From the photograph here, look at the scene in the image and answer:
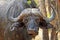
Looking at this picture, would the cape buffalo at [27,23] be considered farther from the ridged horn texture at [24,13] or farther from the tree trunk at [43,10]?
the tree trunk at [43,10]

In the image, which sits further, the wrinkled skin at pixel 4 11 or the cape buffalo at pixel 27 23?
the wrinkled skin at pixel 4 11

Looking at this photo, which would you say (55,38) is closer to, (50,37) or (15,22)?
(50,37)

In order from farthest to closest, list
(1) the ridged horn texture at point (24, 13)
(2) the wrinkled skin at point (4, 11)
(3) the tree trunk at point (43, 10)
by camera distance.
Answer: (3) the tree trunk at point (43, 10) < (2) the wrinkled skin at point (4, 11) < (1) the ridged horn texture at point (24, 13)

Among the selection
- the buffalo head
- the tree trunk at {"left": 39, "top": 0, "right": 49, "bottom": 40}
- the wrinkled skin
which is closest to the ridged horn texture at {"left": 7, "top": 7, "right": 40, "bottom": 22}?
the buffalo head

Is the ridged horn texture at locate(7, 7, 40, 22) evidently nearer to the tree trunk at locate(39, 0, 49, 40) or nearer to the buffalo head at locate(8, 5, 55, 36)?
the buffalo head at locate(8, 5, 55, 36)

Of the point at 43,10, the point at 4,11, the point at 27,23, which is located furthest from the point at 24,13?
the point at 43,10

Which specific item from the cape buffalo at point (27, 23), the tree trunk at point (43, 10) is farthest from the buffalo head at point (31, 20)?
the tree trunk at point (43, 10)

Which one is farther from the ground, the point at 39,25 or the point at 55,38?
the point at 39,25

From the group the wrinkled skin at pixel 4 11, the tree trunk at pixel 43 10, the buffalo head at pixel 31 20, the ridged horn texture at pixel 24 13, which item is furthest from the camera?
the tree trunk at pixel 43 10

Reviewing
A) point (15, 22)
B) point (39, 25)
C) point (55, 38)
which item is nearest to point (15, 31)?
point (15, 22)

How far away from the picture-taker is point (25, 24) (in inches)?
191

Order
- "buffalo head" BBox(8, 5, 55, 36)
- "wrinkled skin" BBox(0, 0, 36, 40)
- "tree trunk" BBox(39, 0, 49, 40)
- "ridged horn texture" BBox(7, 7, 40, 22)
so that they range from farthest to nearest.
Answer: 1. "tree trunk" BBox(39, 0, 49, 40)
2. "wrinkled skin" BBox(0, 0, 36, 40)
3. "ridged horn texture" BBox(7, 7, 40, 22)
4. "buffalo head" BBox(8, 5, 55, 36)

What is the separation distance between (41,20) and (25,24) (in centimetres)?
33

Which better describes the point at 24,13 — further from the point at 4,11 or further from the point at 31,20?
the point at 4,11
